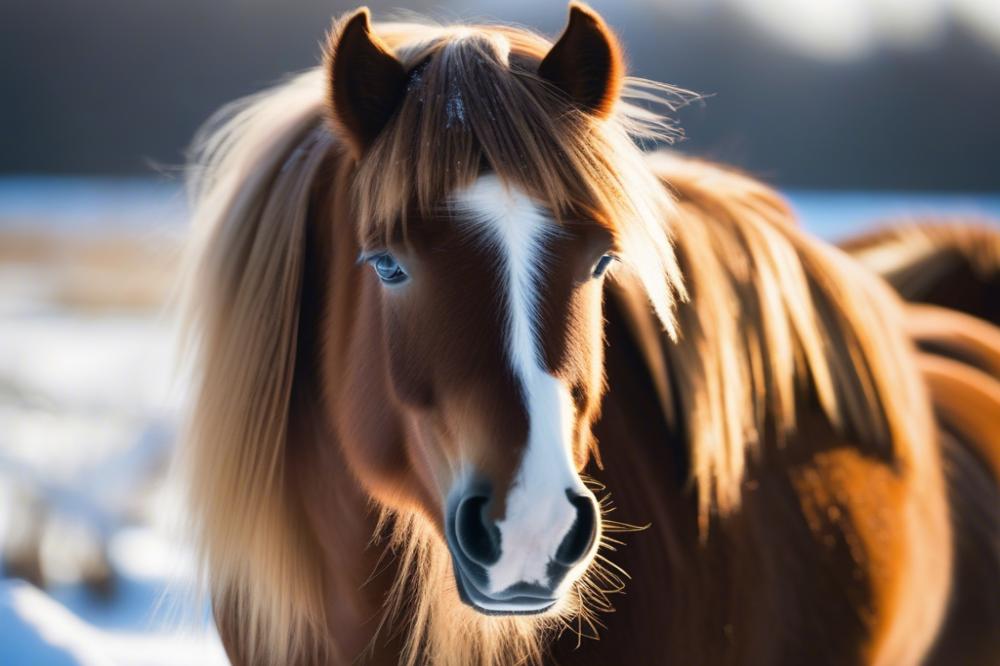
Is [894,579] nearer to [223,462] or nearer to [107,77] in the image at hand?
[223,462]

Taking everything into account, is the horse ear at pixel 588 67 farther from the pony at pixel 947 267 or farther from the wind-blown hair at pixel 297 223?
the pony at pixel 947 267

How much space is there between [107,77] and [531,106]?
11.8 m

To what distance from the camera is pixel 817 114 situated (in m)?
12.2

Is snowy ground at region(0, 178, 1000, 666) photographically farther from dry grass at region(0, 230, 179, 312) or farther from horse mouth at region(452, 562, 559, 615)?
horse mouth at region(452, 562, 559, 615)

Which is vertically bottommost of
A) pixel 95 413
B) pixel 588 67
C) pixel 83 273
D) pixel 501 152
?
pixel 83 273

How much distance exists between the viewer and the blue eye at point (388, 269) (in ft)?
3.70

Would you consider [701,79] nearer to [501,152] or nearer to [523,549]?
[501,152]

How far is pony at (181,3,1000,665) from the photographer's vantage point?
107cm

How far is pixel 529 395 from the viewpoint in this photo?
1016 millimetres

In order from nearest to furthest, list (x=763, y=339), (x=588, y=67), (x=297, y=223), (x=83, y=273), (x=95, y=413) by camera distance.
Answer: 1. (x=588, y=67)
2. (x=297, y=223)
3. (x=763, y=339)
4. (x=95, y=413)
5. (x=83, y=273)

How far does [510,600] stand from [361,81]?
27.5 inches

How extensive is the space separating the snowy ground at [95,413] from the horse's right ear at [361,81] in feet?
1.74

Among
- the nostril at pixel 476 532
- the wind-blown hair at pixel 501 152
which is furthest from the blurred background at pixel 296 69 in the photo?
the nostril at pixel 476 532

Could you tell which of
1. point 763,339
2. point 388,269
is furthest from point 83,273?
point 388,269
